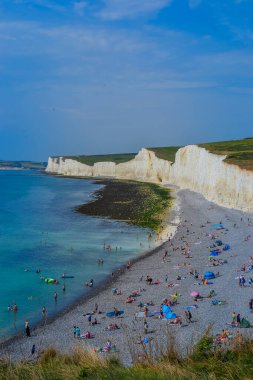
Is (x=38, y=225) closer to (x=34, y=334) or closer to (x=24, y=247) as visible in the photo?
(x=24, y=247)

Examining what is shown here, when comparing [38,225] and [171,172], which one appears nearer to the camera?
[38,225]

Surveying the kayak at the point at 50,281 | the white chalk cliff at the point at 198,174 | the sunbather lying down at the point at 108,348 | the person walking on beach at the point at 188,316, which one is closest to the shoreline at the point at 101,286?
the kayak at the point at 50,281

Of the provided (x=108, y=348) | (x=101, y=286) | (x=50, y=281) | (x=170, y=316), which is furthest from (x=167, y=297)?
(x=50, y=281)

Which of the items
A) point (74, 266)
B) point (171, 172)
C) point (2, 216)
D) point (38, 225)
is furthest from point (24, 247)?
point (171, 172)

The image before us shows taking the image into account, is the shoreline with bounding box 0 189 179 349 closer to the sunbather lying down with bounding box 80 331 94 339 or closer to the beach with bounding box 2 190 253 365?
the beach with bounding box 2 190 253 365

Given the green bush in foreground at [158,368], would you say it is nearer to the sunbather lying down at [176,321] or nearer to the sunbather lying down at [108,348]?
the sunbather lying down at [108,348]

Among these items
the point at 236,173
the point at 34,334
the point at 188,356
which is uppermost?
the point at 236,173
